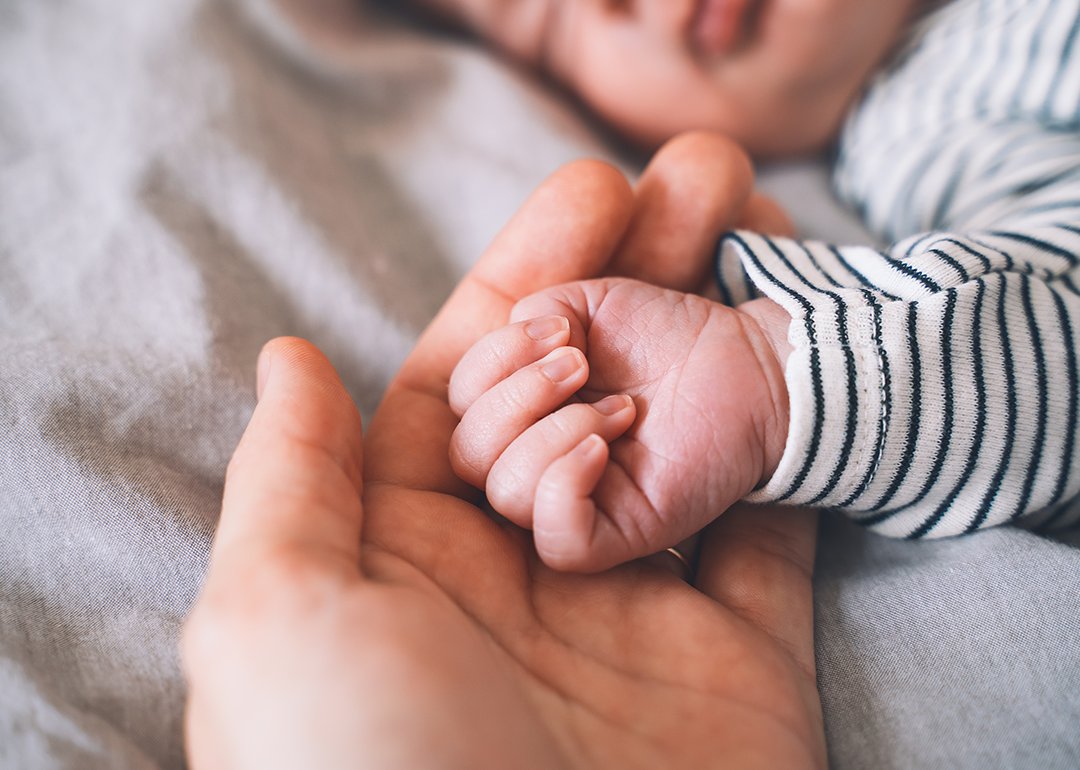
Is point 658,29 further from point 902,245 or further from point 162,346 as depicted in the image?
point 162,346

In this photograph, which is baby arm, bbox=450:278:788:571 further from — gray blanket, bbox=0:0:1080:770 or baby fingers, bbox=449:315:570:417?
gray blanket, bbox=0:0:1080:770

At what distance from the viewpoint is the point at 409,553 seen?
0.50 m

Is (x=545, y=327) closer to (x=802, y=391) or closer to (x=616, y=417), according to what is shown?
(x=616, y=417)

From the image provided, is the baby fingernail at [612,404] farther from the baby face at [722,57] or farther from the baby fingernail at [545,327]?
the baby face at [722,57]

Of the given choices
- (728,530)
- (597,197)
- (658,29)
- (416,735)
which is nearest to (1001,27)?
(658,29)

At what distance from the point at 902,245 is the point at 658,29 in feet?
1.74

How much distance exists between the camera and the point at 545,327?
0.56m

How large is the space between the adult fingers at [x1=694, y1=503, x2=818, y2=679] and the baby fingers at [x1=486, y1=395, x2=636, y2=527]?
199 mm

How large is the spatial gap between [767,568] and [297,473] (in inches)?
17.5

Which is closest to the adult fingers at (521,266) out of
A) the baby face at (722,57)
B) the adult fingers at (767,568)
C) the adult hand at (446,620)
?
the adult hand at (446,620)

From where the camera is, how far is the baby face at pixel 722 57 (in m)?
0.95

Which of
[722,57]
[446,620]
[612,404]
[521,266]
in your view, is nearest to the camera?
[446,620]

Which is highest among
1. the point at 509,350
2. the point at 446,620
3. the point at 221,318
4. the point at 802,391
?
the point at 802,391

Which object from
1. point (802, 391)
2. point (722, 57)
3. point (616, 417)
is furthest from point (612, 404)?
point (722, 57)
